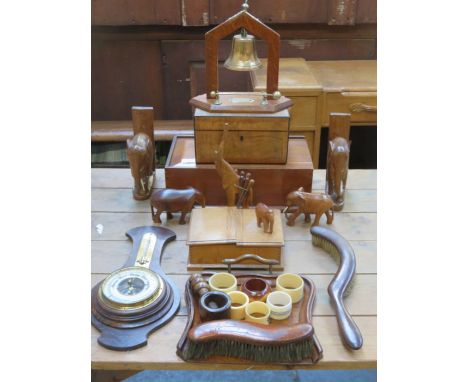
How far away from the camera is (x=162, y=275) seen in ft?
4.23

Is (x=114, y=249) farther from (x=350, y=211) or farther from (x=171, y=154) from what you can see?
(x=350, y=211)

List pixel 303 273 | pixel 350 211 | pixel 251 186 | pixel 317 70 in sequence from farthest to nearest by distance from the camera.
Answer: pixel 317 70, pixel 350 211, pixel 251 186, pixel 303 273

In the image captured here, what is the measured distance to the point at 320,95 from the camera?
2371 mm

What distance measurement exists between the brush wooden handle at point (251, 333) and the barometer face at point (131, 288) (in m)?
0.16

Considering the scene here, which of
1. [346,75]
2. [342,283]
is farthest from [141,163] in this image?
[346,75]

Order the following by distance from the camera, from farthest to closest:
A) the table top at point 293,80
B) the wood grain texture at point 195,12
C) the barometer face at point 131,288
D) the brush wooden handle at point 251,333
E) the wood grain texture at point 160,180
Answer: the wood grain texture at point 195,12, the table top at point 293,80, the wood grain texture at point 160,180, the barometer face at point 131,288, the brush wooden handle at point 251,333

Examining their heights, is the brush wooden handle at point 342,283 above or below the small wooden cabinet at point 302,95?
below

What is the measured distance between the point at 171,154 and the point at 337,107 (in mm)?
1075

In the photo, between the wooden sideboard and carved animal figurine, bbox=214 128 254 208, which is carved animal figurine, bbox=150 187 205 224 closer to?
carved animal figurine, bbox=214 128 254 208

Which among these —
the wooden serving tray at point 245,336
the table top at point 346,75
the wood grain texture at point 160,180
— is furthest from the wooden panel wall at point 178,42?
the wooden serving tray at point 245,336

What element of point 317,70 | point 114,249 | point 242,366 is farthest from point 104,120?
point 242,366

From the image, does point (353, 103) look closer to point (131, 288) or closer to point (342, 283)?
point (342, 283)

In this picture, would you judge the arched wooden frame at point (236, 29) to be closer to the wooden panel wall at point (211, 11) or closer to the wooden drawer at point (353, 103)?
the wooden drawer at point (353, 103)

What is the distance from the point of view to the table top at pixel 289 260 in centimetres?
106
